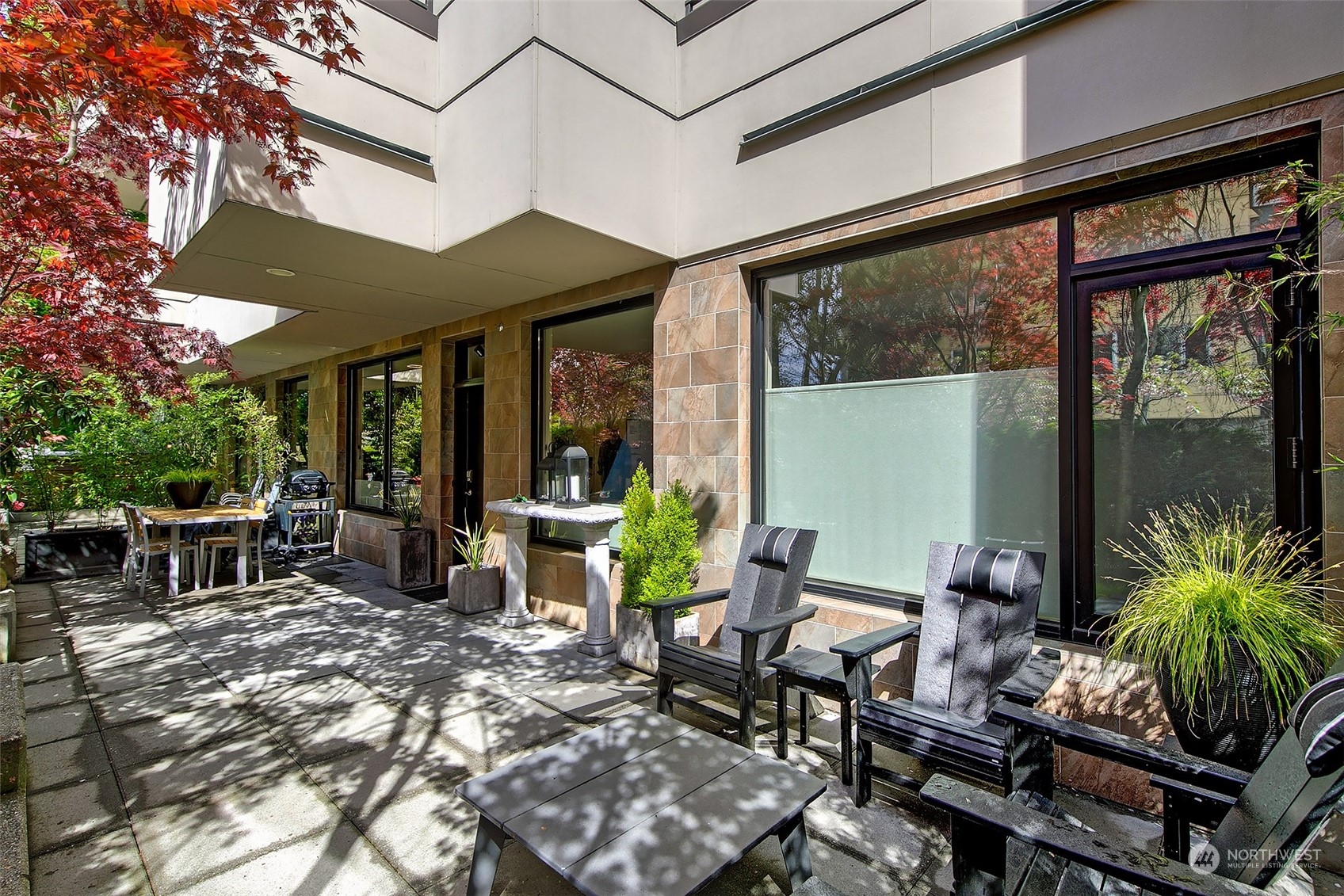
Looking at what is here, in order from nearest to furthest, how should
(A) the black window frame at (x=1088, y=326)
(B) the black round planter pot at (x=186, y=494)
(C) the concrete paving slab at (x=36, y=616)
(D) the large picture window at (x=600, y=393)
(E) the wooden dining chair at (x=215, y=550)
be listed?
(A) the black window frame at (x=1088, y=326) → (D) the large picture window at (x=600, y=393) → (C) the concrete paving slab at (x=36, y=616) → (E) the wooden dining chair at (x=215, y=550) → (B) the black round planter pot at (x=186, y=494)

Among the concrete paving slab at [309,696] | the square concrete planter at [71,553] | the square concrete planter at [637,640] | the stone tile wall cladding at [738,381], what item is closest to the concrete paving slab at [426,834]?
the concrete paving slab at [309,696]

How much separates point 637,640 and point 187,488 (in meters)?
5.79

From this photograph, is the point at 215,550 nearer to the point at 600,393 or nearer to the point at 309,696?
the point at 309,696

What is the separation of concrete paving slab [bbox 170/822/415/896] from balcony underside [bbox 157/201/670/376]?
311 cm

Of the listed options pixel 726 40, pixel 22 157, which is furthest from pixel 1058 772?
pixel 22 157

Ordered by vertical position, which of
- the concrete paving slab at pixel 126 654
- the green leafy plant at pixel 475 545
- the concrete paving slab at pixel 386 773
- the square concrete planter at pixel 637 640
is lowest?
the concrete paving slab at pixel 386 773

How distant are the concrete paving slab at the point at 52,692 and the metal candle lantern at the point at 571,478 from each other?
305 cm

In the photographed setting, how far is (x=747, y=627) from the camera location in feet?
9.47

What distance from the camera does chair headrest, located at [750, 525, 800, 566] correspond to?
138 inches

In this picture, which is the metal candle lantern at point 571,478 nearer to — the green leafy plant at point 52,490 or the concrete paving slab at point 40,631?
the concrete paving slab at point 40,631

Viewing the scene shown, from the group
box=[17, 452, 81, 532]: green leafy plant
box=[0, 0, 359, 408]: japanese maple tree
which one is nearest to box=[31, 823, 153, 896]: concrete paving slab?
box=[0, 0, 359, 408]: japanese maple tree

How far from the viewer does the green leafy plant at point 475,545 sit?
18.9 ft

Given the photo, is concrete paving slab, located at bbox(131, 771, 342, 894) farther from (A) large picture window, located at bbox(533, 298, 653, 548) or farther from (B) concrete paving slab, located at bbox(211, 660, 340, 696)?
(A) large picture window, located at bbox(533, 298, 653, 548)

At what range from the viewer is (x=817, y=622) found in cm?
377
